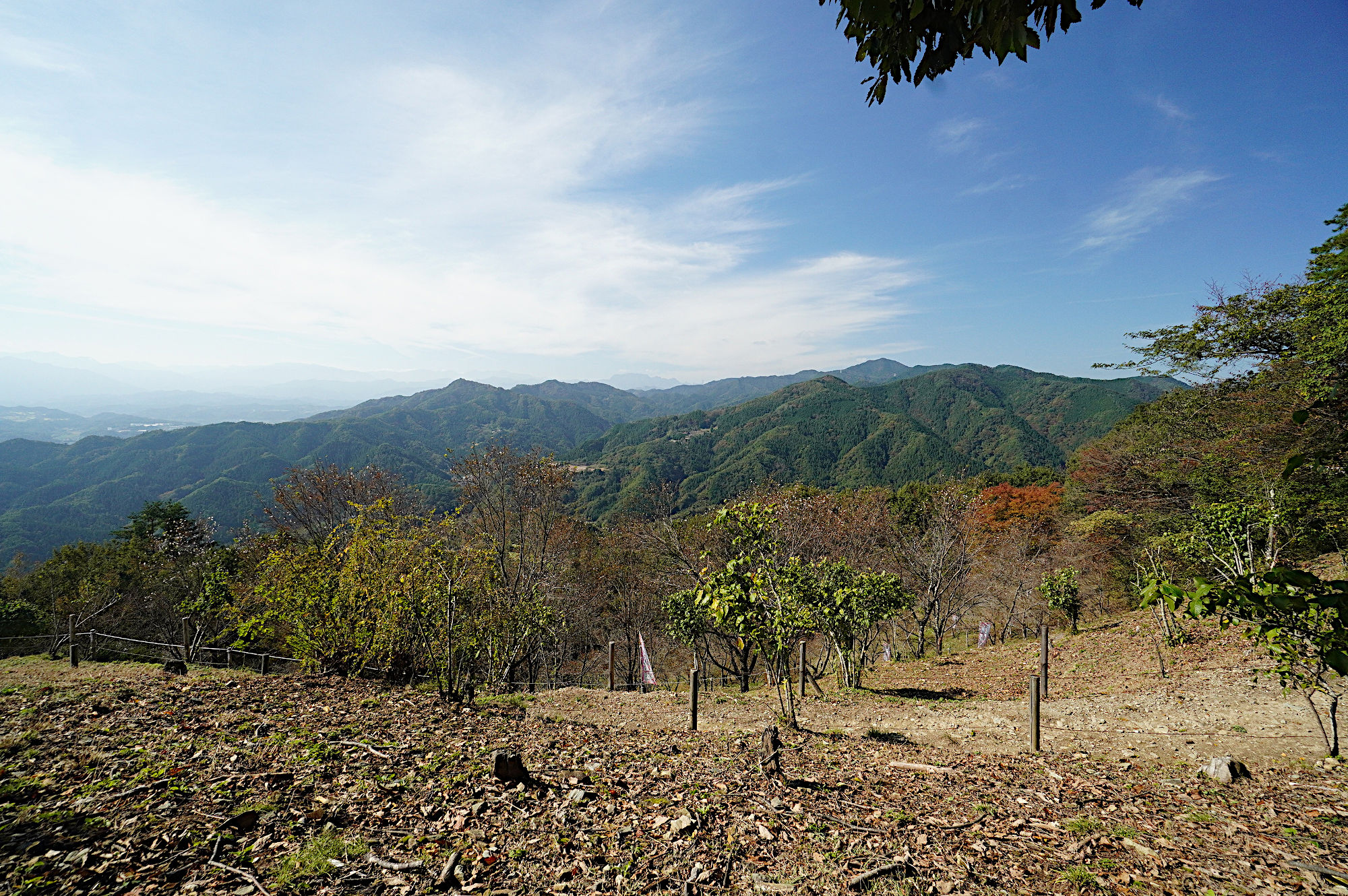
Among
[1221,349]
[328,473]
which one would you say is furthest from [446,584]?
[1221,349]

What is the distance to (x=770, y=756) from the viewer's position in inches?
263

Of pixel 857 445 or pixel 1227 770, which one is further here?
pixel 857 445

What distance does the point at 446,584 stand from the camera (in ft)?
37.8

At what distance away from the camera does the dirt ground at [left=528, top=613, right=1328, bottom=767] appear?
7.93 meters

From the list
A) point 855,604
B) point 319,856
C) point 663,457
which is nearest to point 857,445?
point 663,457

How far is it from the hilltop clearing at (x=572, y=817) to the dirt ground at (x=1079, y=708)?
1425 millimetres

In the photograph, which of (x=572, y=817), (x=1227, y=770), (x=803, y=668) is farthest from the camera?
(x=803, y=668)

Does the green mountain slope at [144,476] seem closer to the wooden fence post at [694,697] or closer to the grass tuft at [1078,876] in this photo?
the wooden fence post at [694,697]

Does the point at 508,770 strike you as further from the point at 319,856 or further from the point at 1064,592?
the point at 1064,592

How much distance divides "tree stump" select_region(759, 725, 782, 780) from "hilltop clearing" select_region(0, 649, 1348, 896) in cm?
17

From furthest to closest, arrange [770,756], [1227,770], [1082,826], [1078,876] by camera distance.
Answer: [770,756]
[1227,770]
[1082,826]
[1078,876]

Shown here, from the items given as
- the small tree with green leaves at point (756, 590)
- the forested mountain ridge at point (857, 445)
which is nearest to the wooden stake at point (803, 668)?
the small tree with green leaves at point (756, 590)

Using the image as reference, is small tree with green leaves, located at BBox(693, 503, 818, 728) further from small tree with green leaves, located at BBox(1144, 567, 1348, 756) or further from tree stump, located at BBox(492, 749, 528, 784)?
small tree with green leaves, located at BBox(1144, 567, 1348, 756)

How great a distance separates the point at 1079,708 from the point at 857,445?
146 metres
